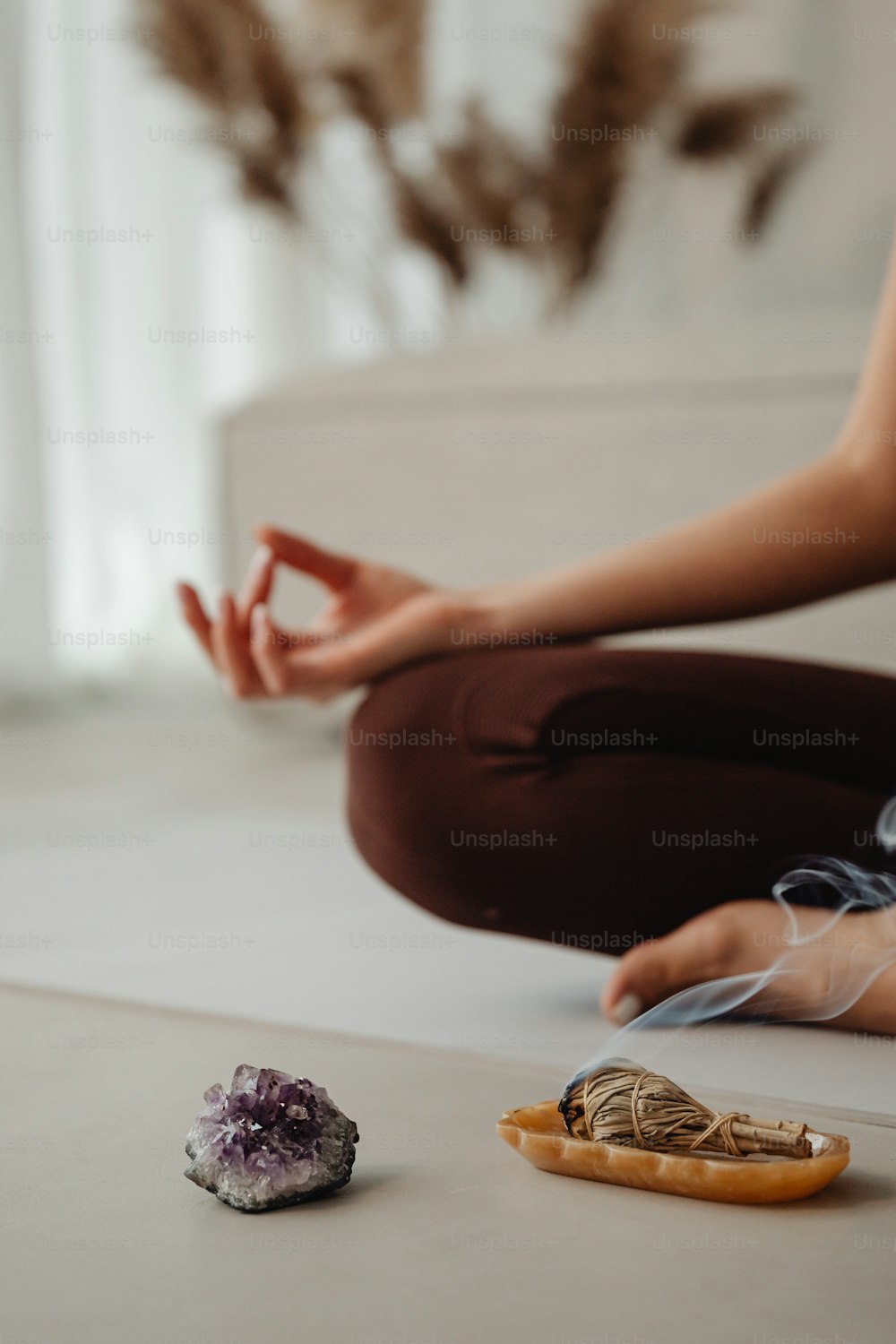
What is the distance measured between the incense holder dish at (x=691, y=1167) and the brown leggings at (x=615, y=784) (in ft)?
1.00

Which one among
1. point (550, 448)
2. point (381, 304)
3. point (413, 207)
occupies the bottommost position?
point (381, 304)

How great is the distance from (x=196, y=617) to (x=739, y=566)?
15.6 inches

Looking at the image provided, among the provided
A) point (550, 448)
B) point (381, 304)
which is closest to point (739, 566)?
point (550, 448)

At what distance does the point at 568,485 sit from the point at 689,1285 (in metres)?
1.80

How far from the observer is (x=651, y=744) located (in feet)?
3.33

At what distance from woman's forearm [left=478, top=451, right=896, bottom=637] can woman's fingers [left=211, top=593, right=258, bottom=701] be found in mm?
176

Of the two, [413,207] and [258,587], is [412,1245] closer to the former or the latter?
[258,587]

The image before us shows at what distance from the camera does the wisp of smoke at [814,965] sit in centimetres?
92

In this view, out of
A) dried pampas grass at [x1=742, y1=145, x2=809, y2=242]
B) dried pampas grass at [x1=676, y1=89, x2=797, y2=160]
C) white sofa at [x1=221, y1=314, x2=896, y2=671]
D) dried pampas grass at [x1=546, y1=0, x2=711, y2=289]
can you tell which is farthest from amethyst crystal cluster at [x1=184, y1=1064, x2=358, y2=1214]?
dried pampas grass at [x1=742, y1=145, x2=809, y2=242]

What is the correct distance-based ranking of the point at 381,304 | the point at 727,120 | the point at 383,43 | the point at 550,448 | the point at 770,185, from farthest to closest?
the point at 381,304, the point at 770,185, the point at 727,120, the point at 383,43, the point at 550,448

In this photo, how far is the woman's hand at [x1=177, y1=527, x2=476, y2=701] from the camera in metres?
1.06

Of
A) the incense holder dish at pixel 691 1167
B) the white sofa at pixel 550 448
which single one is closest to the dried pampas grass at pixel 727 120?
the white sofa at pixel 550 448

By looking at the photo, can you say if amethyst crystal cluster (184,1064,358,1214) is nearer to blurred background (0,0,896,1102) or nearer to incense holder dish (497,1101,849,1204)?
incense holder dish (497,1101,849,1204)

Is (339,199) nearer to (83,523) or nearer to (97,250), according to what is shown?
(97,250)
